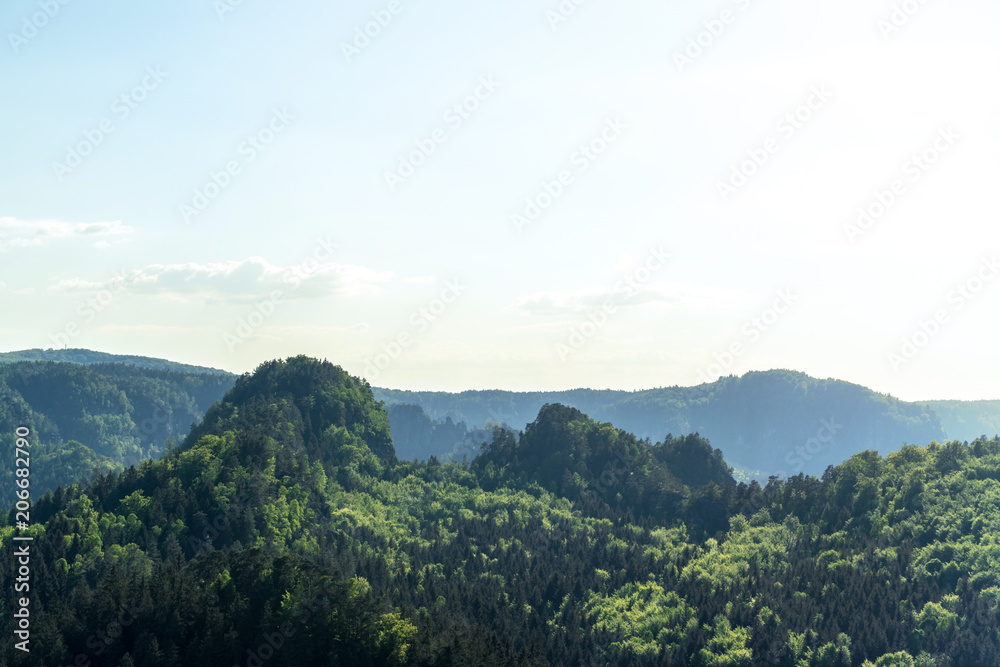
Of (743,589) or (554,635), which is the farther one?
(743,589)

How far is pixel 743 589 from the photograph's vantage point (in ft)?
544

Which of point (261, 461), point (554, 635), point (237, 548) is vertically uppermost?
point (261, 461)

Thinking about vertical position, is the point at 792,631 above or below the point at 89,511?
below

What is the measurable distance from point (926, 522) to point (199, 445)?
14605cm

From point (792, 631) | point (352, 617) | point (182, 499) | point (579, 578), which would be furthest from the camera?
point (579, 578)

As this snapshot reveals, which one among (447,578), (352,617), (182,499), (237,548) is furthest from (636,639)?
(182,499)

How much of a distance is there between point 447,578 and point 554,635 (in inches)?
1187

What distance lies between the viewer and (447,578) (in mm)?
178875

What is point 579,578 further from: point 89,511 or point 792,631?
point 89,511

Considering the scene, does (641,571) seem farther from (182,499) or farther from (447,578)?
(182,499)

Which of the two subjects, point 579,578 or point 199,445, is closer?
point 579,578

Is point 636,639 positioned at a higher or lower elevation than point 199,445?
lower

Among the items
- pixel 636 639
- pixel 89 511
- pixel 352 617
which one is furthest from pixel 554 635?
pixel 89 511

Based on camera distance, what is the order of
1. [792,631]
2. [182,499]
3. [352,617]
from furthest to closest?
[182,499] → [792,631] → [352,617]
